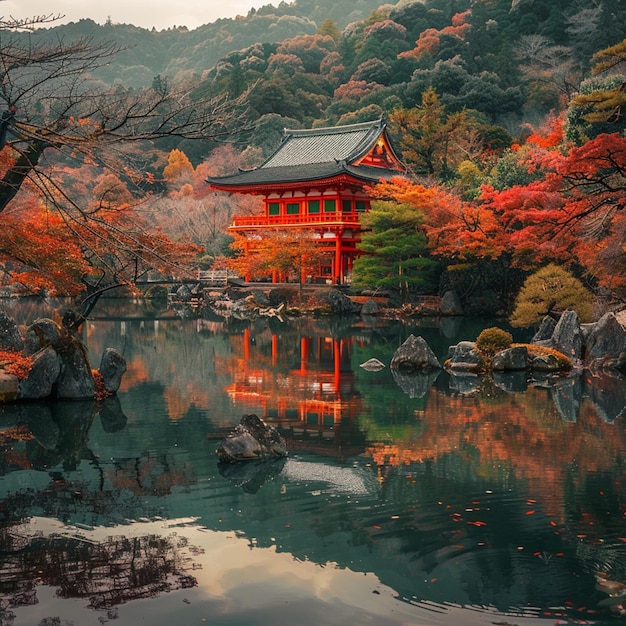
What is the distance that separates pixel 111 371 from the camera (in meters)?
16.5

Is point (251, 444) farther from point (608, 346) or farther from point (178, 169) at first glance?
point (178, 169)

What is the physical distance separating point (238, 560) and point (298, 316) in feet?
93.5

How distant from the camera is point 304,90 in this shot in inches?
3095

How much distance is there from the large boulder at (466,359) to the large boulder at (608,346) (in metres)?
3.05

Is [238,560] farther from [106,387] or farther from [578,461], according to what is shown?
[106,387]

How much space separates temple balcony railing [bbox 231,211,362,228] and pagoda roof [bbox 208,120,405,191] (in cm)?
188

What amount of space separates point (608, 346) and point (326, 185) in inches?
931

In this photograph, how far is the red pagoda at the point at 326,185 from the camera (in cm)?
4094

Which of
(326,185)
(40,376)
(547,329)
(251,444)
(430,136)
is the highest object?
(430,136)

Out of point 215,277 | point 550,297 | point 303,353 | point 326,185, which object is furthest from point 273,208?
point 303,353

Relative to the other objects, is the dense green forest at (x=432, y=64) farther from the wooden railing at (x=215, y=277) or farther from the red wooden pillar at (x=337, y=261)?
the wooden railing at (x=215, y=277)

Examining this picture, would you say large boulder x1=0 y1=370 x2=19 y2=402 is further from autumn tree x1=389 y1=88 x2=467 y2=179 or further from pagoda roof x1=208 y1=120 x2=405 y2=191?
autumn tree x1=389 y1=88 x2=467 y2=179

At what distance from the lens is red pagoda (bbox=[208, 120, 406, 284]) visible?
1612 inches

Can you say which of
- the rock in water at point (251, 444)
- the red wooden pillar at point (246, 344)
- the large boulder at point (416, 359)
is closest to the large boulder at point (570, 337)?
the large boulder at point (416, 359)
